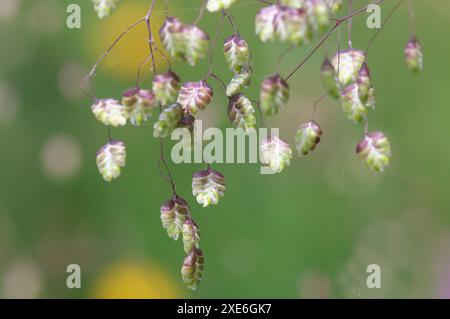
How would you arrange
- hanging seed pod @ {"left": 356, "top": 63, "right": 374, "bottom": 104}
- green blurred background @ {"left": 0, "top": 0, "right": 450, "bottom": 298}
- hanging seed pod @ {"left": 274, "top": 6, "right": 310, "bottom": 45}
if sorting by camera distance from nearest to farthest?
hanging seed pod @ {"left": 274, "top": 6, "right": 310, "bottom": 45}, hanging seed pod @ {"left": 356, "top": 63, "right": 374, "bottom": 104}, green blurred background @ {"left": 0, "top": 0, "right": 450, "bottom": 298}

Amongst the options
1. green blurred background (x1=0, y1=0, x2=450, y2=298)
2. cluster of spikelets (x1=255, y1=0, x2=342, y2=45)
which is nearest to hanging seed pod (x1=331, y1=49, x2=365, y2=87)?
cluster of spikelets (x1=255, y1=0, x2=342, y2=45)

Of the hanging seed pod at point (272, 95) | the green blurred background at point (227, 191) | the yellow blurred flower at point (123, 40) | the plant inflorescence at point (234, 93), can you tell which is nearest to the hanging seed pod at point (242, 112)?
the plant inflorescence at point (234, 93)

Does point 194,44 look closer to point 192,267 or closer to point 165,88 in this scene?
point 165,88

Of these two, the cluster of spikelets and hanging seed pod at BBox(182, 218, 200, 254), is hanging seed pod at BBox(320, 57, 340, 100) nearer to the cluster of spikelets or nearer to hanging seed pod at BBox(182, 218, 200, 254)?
the cluster of spikelets

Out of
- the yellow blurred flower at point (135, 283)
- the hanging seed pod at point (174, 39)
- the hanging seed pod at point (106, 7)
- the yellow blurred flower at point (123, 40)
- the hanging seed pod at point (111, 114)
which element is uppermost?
the yellow blurred flower at point (123, 40)

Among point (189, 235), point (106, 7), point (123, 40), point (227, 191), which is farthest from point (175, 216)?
point (123, 40)

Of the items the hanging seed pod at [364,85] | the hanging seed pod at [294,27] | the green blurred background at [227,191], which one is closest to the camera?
the hanging seed pod at [294,27]

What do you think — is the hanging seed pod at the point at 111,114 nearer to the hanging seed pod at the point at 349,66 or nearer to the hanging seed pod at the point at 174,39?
Result: the hanging seed pod at the point at 174,39
